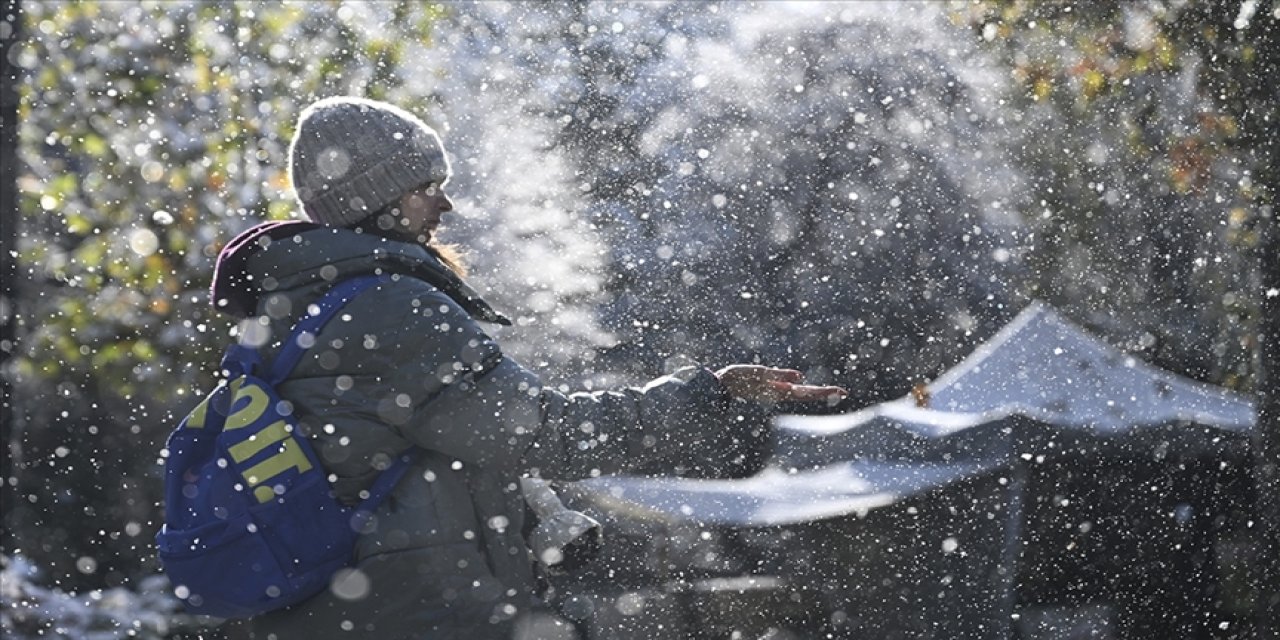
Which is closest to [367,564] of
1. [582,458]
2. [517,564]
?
→ [517,564]

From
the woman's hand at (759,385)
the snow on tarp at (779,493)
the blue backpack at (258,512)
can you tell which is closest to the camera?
the blue backpack at (258,512)

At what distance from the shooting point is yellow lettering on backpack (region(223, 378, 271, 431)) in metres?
1.89

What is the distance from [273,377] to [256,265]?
0.18 m

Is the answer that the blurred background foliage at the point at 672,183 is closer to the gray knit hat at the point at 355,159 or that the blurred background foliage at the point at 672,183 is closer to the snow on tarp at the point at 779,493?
the snow on tarp at the point at 779,493

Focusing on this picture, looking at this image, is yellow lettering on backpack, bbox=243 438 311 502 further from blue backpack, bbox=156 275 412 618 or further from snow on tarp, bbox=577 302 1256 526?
snow on tarp, bbox=577 302 1256 526

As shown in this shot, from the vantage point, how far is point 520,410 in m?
1.91

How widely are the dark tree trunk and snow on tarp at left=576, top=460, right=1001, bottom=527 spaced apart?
317cm

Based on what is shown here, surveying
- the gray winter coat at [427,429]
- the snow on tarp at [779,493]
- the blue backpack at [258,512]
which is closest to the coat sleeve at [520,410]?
the gray winter coat at [427,429]

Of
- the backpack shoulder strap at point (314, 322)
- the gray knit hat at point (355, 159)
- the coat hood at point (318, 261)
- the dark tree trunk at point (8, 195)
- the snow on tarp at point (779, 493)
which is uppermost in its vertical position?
the dark tree trunk at point (8, 195)

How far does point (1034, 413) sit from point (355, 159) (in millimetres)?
4878

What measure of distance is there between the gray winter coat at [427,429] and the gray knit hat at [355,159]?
0.09 metres

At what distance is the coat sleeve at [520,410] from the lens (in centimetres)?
188

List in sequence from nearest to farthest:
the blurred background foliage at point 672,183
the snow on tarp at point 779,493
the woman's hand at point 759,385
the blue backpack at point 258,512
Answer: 1. the blue backpack at point 258,512
2. the woman's hand at point 759,385
3. the snow on tarp at point 779,493
4. the blurred background foliage at point 672,183

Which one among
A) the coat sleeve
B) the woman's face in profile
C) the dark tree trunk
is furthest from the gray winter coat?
the dark tree trunk
